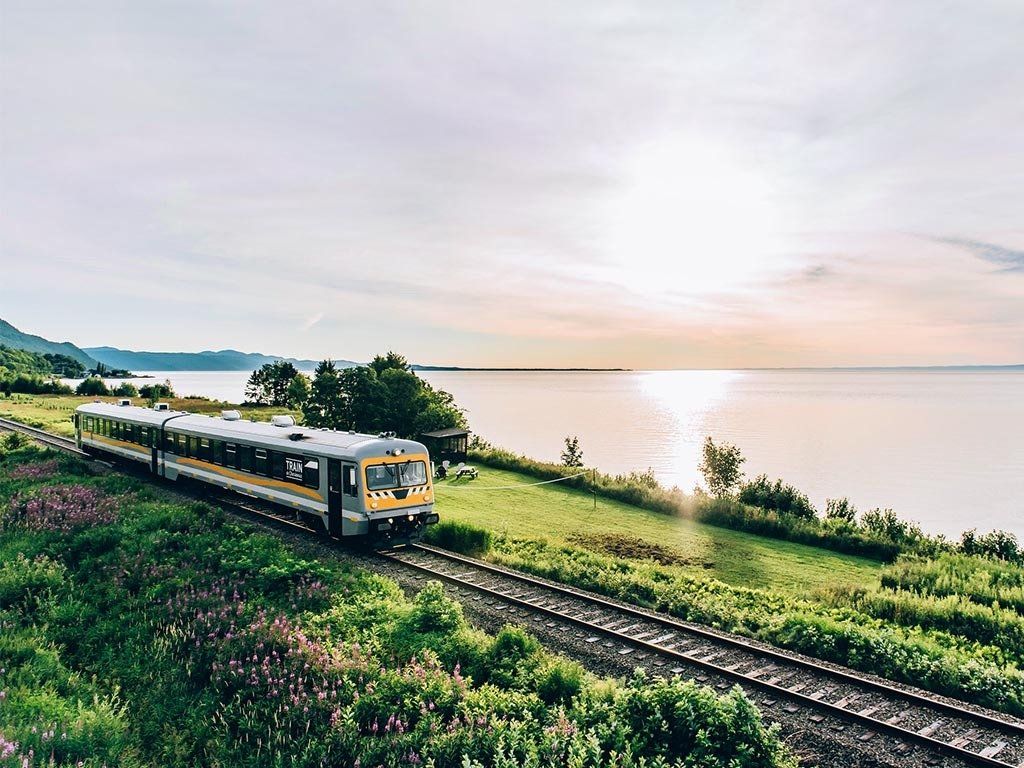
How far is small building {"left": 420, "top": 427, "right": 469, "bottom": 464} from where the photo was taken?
46.2 meters

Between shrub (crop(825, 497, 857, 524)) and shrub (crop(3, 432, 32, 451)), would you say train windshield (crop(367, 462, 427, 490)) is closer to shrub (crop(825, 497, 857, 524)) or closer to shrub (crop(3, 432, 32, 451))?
shrub (crop(825, 497, 857, 524))

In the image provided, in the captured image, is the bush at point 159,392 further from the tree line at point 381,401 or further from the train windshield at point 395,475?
the train windshield at point 395,475

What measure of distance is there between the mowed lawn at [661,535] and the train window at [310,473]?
6.08m

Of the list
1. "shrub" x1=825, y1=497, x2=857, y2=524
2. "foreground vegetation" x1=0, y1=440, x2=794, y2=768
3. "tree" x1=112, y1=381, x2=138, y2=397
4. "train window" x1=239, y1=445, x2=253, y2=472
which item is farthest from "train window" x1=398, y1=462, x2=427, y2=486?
"tree" x1=112, y1=381, x2=138, y2=397

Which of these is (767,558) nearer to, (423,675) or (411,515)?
(411,515)

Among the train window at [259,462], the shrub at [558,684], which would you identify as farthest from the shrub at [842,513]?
the train window at [259,462]

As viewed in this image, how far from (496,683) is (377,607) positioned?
12.6 ft

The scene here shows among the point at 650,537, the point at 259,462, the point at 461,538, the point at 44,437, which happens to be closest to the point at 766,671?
the point at 461,538

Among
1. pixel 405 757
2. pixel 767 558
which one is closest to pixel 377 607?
pixel 405 757

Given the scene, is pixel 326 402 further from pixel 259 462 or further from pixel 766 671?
pixel 766 671

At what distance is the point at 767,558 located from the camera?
26234 mm

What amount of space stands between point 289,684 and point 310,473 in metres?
10.4

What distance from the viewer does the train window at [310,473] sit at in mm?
19594

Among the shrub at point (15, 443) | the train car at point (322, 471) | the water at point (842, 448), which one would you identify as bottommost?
the water at point (842, 448)
